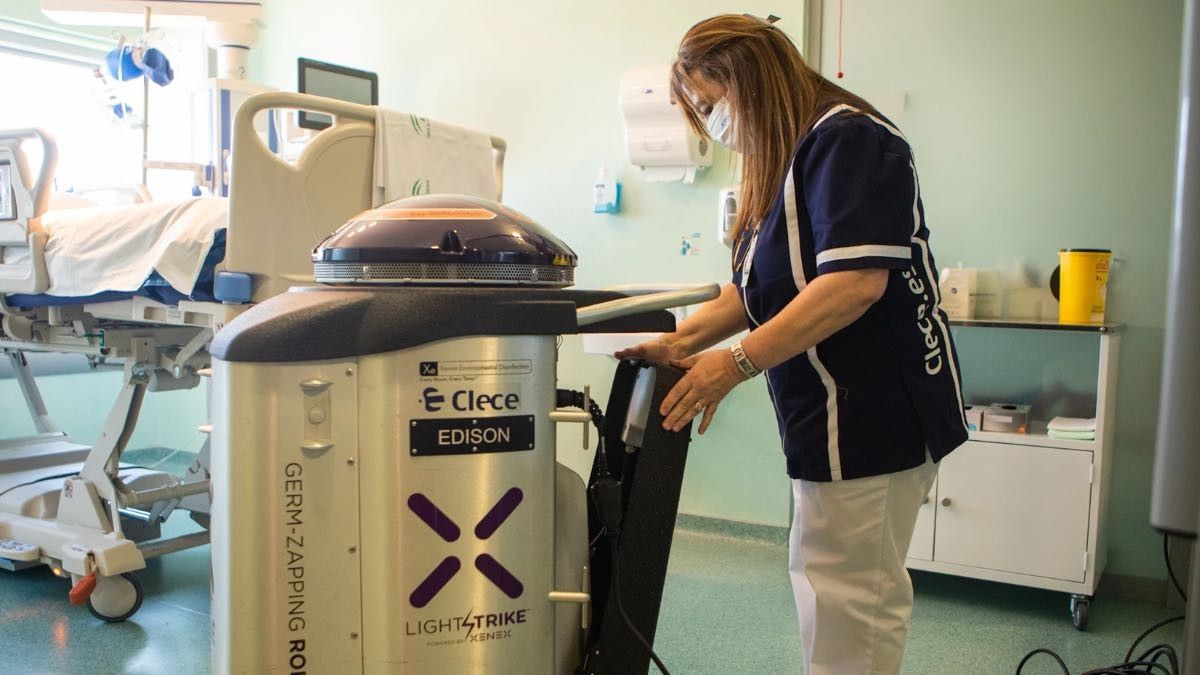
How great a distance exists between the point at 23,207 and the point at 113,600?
1.09 m

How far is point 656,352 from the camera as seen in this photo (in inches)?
51.3

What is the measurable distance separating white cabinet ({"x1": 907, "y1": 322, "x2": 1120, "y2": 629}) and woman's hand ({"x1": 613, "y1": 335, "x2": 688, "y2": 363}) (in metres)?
1.50

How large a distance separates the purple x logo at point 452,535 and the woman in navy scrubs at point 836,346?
0.29 m

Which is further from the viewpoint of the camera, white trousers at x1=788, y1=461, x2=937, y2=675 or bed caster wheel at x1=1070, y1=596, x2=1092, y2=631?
bed caster wheel at x1=1070, y1=596, x2=1092, y2=631

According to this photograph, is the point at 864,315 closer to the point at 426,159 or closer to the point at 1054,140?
the point at 426,159

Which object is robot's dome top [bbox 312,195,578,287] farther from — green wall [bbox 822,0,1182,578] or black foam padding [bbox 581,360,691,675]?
green wall [bbox 822,0,1182,578]

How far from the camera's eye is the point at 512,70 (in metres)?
3.56

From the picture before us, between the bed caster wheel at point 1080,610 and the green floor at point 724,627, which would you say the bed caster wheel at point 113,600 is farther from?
the bed caster wheel at point 1080,610

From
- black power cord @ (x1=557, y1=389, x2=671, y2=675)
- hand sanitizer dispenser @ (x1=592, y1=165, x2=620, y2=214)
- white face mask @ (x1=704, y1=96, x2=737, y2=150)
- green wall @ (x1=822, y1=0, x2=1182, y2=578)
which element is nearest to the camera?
black power cord @ (x1=557, y1=389, x2=671, y2=675)

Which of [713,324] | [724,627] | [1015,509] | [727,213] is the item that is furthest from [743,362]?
[727,213]

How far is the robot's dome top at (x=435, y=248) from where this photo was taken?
42.9 inches

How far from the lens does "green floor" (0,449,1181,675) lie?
223 cm

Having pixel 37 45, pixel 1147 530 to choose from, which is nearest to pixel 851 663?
pixel 1147 530

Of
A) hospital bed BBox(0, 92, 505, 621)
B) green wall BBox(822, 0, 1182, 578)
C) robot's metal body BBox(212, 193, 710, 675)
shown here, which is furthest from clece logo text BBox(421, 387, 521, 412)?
green wall BBox(822, 0, 1182, 578)
